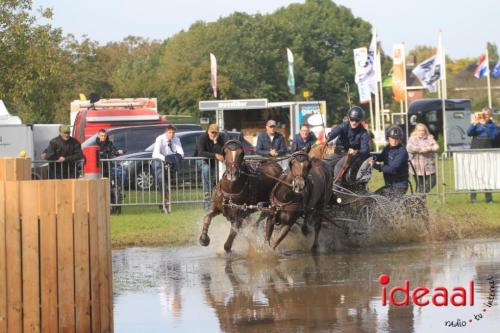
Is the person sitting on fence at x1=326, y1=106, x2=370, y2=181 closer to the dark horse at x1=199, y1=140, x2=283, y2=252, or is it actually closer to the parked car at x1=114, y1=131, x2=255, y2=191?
the dark horse at x1=199, y1=140, x2=283, y2=252

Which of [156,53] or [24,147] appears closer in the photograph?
[24,147]

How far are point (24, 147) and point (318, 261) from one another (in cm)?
1254

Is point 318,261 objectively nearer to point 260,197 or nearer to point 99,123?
point 260,197

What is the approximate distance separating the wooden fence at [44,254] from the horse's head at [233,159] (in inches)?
239

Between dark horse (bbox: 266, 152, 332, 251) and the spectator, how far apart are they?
225 inches

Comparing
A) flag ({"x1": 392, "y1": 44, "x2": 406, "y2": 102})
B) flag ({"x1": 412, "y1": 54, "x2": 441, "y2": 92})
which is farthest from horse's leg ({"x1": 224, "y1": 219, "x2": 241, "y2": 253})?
flag ({"x1": 392, "y1": 44, "x2": 406, "y2": 102})

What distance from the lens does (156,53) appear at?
116 meters

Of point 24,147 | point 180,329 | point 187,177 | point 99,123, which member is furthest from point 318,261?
point 99,123

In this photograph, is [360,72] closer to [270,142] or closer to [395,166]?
[270,142]

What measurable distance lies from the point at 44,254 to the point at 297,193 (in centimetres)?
670

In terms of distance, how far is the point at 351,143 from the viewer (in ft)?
55.7

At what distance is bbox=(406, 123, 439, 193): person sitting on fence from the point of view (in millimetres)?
22281

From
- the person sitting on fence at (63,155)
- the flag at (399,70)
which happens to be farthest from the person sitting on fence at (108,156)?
the flag at (399,70)

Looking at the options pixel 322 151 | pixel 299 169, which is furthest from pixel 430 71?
pixel 299 169
